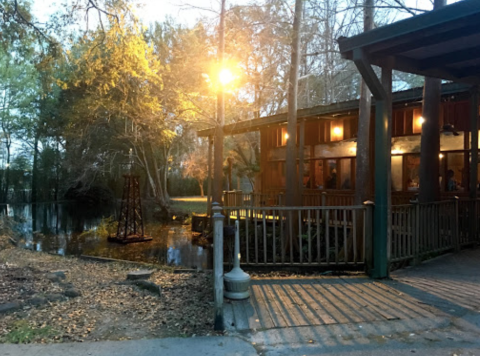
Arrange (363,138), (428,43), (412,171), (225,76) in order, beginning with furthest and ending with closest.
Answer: (225,76) → (412,171) → (363,138) → (428,43)

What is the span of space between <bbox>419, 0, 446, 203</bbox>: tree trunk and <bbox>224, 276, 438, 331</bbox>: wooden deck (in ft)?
14.3

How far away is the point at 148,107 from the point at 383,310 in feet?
37.6

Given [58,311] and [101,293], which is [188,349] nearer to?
[58,311]

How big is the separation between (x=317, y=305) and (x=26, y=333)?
304 cm

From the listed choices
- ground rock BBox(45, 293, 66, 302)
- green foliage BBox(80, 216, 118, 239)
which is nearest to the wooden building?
green foliage BBox(80, 216, 118, 239)

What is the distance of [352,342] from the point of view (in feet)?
11.2

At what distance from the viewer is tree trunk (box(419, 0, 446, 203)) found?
344 inches

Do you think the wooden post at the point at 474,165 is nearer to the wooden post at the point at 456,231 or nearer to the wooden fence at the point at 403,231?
the wooden fence at the point at 403,231

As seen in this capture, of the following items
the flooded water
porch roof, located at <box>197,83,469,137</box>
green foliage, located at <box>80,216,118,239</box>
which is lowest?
the flooded water

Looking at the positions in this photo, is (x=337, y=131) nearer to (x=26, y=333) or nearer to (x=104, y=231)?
(x=104, y=231)

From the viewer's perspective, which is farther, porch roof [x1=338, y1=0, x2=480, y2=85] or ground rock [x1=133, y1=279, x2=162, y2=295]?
ground rock [x1=133, y1=279, x2=162, y2=295]

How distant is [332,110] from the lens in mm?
11414

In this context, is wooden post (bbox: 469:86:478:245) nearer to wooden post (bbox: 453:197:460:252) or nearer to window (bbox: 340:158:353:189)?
wooden post (bbox: 453:197:460:252)

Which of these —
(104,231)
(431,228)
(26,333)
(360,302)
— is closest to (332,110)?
(431,228)
